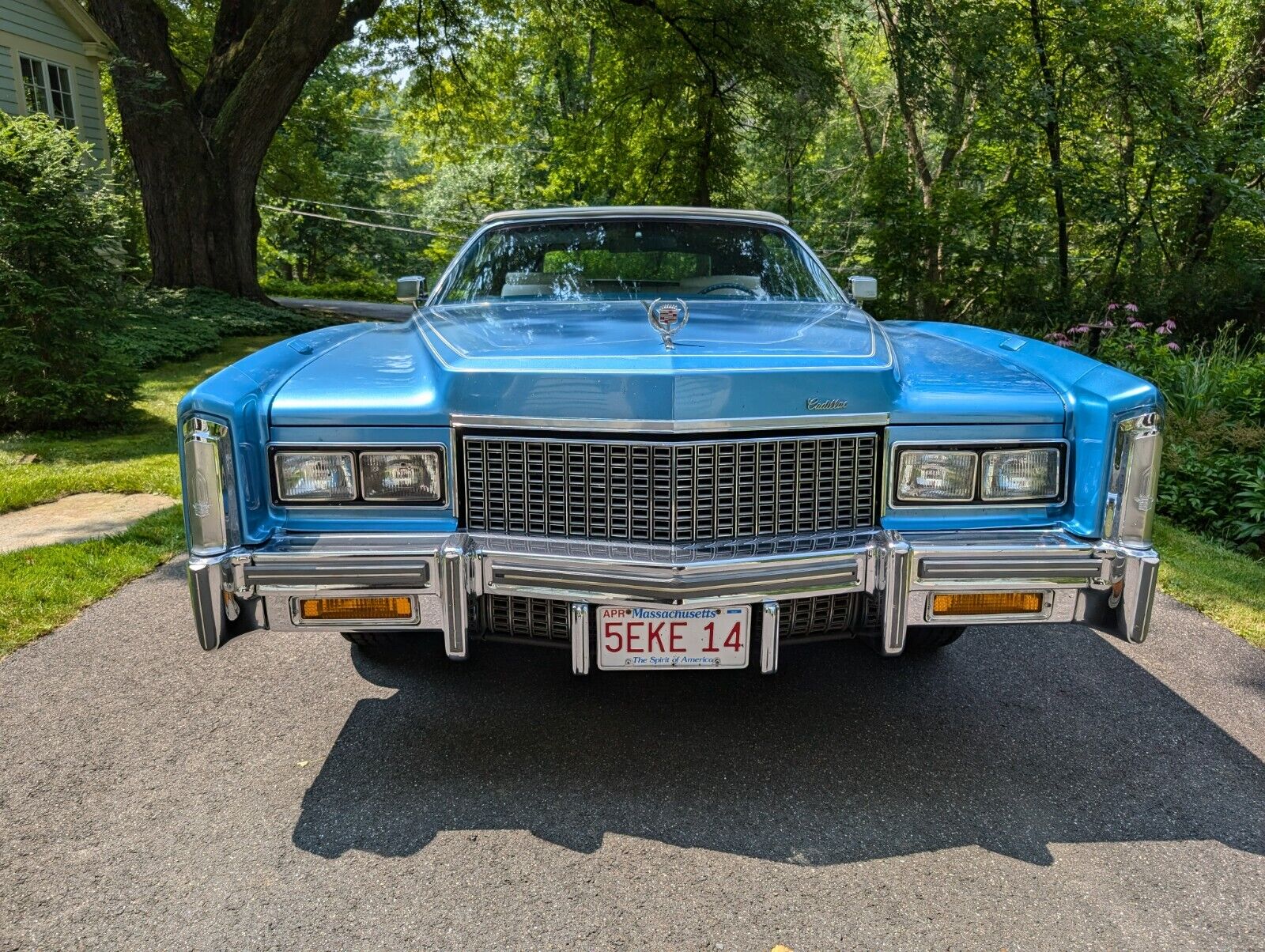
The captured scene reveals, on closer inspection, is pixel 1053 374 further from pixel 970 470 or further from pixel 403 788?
pixel 403 788

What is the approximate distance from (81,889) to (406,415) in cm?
141

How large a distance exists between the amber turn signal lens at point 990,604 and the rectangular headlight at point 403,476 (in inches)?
56.7

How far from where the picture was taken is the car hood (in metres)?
2.55

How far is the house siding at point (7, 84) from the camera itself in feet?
49.7

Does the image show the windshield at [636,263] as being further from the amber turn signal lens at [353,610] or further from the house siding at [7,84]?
the house siding at [7,84]

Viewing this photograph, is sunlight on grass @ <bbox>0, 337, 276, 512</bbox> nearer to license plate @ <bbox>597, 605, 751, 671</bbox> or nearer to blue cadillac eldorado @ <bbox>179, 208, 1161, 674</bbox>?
→ blue cadillac eldorado @ <bbox>179, 208, 1161, 674</bbox>

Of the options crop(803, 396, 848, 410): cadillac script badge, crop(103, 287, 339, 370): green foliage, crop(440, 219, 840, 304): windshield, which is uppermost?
crop(440, 219, 840, 304): windshield

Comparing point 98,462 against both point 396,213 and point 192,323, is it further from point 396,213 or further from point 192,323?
point 396,213

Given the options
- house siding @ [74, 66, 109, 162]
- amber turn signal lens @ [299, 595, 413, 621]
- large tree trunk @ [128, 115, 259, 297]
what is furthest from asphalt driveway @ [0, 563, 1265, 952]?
house siding @ [74, 66, 109, 162]

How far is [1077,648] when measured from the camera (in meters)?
3.90

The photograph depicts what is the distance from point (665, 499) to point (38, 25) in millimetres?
18441

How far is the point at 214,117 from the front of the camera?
14.5 metres

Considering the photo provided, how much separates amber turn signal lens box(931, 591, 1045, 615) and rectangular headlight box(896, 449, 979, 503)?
30 centimetres

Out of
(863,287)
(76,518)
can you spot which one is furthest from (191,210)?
(863,287)
